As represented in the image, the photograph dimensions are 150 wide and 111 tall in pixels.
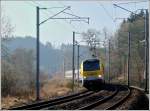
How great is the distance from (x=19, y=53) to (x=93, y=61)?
60.0 m

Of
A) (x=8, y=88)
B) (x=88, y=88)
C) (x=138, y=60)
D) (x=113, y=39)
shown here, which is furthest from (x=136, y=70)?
(x=8, y=88)

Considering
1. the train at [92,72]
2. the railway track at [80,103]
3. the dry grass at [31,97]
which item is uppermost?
the train at [92,72]


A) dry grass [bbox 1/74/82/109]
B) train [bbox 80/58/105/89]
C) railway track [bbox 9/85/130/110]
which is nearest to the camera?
railway track [bbox 9/85/130/110]

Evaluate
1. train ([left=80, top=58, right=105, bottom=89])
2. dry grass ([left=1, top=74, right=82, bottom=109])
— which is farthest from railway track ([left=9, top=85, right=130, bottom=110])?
train ([left=80, top=58, right=105, bottom=89])

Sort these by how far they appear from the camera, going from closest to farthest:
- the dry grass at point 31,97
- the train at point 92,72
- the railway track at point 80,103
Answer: the railway track at point 80,103, the dry grass at point 31,97, the train at point 92,72

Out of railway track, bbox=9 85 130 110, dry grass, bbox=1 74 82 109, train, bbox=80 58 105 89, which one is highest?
train, bbox=80 58 105 89

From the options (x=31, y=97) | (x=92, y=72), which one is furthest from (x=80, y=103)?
(x=92, y=72)

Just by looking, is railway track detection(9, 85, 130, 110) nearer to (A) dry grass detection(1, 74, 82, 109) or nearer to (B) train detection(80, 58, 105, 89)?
(A) dry grass detection(1, 74, 82, 109)

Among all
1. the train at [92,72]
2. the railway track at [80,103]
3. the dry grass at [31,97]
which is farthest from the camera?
the train at [92,72]

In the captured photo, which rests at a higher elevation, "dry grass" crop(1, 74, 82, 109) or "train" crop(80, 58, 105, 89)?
"train" crop(80, 58, 105, 89)

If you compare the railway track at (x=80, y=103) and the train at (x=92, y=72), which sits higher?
the train at (x=92, y=72)

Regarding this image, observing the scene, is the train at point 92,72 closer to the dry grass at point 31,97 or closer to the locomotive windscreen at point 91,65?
the locomotive windscreen at point 91,65

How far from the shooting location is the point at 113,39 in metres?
96.3

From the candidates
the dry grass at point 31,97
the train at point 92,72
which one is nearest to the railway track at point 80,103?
the dry grass at point 31,97
